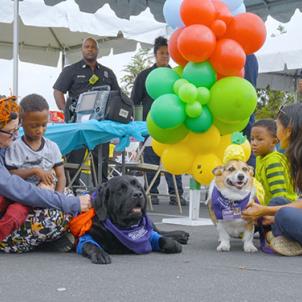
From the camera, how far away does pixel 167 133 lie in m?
4.91

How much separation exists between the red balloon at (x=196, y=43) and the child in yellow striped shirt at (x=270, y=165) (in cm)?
69

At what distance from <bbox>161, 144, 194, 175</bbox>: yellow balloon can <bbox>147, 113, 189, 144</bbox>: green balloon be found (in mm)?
70

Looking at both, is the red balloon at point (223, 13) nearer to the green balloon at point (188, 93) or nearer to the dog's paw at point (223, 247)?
the green balloon at point (188, 93)

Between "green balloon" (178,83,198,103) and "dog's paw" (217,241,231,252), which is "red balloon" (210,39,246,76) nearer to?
"green balloon" (178,83,198,103)

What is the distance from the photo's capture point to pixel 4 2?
26.4 feet

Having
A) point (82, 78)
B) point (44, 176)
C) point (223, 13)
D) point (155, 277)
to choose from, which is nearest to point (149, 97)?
point (82, 78)

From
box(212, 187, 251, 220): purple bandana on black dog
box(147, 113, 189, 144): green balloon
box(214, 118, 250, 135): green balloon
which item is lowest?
box(212, 187, 251, 220): purple bandana on black dog

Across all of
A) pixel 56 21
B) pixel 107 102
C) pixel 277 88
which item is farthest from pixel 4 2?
pixel 277 88

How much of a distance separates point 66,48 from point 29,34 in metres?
0.77

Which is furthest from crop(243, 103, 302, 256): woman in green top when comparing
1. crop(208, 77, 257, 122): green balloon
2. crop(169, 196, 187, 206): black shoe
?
crop(169, 196, 187, 206): black shoe

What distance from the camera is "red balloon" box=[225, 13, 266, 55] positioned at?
4734 millimetres

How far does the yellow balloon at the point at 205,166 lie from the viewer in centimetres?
490

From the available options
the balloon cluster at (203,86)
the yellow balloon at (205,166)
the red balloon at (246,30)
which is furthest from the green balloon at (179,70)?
the yellow balloon at (205,166)

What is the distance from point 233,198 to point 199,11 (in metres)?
1.65
